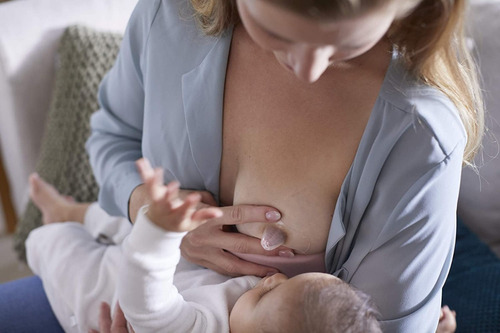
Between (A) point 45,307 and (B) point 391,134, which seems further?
(A) point 45,307

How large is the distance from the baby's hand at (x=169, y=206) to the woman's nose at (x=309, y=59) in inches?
8.3

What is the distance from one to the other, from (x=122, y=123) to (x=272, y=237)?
0.42 metres

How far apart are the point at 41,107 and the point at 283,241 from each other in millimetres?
975

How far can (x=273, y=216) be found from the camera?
3.38ft

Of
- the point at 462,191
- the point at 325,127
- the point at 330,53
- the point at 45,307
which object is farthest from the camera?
the point at 462,191

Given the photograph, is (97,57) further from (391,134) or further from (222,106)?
(391,134)

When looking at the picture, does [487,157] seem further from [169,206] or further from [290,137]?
[169,206]

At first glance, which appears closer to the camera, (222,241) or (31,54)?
(222,241)

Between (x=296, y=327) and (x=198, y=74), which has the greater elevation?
(x=198, y=74)

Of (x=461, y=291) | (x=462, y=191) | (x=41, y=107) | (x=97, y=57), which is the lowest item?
(x=461, y=291)

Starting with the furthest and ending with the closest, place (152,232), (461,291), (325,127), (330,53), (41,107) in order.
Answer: (41,107), (461,291), (325,127), (152,232), (330,53)

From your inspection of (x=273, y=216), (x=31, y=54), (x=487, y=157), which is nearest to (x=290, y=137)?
(x=273, y=216)

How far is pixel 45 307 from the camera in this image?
129 centimetres

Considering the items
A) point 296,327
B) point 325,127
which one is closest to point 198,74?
point 325,127
